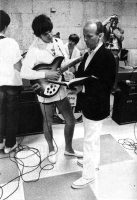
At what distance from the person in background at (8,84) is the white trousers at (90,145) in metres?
0.89

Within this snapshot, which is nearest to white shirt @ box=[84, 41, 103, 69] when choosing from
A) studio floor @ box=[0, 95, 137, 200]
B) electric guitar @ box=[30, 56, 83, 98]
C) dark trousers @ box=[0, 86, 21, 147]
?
electric guitar @ box=[30, 56, 83, 98]

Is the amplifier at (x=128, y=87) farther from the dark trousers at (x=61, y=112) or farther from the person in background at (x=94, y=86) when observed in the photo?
the person in background at (x=94, y=86)

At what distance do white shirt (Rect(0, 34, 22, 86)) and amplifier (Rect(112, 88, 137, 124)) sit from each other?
149 cm

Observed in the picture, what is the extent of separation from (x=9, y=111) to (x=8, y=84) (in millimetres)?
317

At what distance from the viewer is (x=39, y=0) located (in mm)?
3916

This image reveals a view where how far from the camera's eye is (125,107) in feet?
10.4

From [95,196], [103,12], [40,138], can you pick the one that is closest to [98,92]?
[95,196]

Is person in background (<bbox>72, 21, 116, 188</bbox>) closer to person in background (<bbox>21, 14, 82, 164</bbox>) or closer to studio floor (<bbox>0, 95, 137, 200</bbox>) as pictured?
studio floor (<bbox>0, 95, 137, 200</bbox>)

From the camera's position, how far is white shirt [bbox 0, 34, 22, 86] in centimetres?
215

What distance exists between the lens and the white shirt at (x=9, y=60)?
2.15m

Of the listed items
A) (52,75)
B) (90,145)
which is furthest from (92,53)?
(90,145)

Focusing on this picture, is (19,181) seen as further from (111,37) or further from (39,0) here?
(39,0)

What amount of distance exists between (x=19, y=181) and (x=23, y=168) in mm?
187

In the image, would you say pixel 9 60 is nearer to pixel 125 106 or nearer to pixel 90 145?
pixel 90 145
